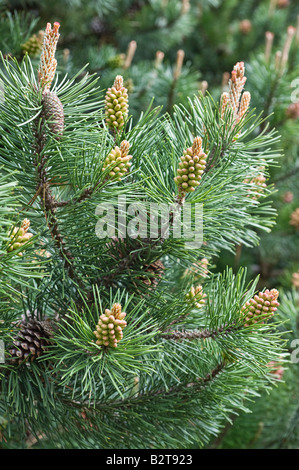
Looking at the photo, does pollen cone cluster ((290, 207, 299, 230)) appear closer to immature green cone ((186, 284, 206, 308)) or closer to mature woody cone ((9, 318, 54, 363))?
immature green cone ((186, 284, 206, 308))

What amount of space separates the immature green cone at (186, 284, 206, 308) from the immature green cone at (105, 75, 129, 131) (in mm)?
Result: 172

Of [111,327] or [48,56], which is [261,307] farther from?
[48,56]

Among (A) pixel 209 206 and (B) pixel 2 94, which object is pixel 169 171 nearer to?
(A) pixel 209 206

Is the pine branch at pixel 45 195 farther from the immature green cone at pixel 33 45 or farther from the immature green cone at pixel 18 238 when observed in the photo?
the immature green cone at pixel 33 45

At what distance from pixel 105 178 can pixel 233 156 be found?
114 mm

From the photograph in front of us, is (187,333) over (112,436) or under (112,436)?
over

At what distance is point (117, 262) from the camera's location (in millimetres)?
465

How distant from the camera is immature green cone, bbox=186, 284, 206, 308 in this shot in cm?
49

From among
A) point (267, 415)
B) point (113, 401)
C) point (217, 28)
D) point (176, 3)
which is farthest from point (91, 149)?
point (217, 28)

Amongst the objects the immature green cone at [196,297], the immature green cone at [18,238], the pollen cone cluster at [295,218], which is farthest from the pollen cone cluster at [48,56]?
the pollen cone cluster at [295,218]

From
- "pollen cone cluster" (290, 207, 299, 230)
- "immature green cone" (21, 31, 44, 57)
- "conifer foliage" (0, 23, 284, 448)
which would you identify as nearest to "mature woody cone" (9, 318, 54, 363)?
"conifer foliage" (0, 23, 284, 448)

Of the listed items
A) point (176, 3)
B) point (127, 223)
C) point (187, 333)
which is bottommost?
point (187, 333)

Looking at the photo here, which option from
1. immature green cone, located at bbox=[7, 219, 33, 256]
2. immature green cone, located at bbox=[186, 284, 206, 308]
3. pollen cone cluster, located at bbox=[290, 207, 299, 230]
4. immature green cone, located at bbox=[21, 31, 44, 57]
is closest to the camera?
immature green cone, located at bbox=[7, 219, 33, 256]

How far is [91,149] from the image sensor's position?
0.41m
